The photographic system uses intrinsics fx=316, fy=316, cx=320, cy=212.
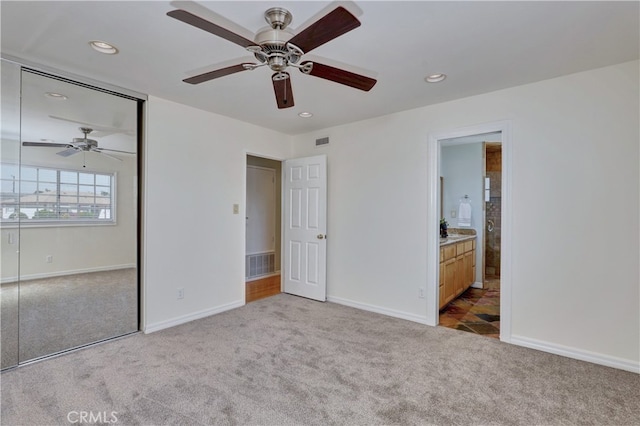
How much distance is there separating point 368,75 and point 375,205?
218cm

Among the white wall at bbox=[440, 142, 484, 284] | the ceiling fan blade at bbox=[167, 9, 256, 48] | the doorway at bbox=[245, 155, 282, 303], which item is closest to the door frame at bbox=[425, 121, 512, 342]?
the white wall at bbox=[440, 142, 484, 284]

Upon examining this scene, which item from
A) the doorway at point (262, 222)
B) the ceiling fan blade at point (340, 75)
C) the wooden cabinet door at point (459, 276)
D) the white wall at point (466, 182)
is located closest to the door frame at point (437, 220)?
the wooden cabinet door at point (459, 276)

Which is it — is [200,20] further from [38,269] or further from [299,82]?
[38,269]

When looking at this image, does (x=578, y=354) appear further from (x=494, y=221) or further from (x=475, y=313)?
(x=494, y=221)

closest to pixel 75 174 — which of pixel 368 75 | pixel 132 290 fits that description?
pixel 132 290

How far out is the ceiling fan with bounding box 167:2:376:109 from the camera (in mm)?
1426

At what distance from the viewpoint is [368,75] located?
1.99 m

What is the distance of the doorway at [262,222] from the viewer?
19.0 feet

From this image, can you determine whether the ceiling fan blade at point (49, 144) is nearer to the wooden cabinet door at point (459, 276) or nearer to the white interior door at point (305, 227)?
the white interior door at point (305, 227)

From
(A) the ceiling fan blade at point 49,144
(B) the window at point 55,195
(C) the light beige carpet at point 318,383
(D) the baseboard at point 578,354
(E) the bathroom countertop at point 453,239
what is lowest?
(C) the light beige carpet at point 318,383

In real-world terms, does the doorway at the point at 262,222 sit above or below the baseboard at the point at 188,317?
above

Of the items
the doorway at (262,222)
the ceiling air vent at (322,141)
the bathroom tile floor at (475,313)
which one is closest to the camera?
the bathroom tile floor at (475,313)

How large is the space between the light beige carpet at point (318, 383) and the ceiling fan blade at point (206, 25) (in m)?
2.17

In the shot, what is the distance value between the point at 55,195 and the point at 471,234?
5.57 meters
